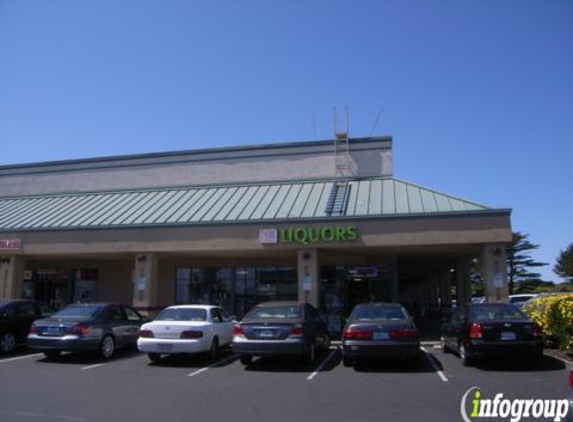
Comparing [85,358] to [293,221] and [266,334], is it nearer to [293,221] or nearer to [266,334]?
[266,334]

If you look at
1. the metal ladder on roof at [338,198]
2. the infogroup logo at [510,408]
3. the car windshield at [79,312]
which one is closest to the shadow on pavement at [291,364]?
the infogroup logo at [510,408]

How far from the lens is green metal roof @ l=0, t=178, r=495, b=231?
18.6 meters

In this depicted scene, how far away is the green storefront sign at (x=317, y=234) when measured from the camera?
17547mm

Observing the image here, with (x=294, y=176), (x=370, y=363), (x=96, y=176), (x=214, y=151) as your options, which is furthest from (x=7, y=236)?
(x=370, y=363)

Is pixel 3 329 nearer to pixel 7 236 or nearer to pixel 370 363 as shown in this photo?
pixel 7 236

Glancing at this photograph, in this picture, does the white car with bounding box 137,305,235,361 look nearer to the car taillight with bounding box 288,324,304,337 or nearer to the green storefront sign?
the car taillight with bounding box 288,324,304,337

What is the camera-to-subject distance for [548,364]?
454 inches

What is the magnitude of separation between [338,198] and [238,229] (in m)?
4.65

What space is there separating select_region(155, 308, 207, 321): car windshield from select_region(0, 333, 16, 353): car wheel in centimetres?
475

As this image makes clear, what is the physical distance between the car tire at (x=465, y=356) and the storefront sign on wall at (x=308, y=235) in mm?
6230

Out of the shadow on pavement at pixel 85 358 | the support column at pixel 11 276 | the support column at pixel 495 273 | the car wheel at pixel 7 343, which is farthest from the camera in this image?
the support column at pixel 11 276

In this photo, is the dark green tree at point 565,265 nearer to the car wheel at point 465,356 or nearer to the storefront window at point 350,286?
the storefront window at point 350,286

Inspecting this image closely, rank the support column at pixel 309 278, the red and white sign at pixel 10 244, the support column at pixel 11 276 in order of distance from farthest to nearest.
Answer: the support column at pixel 11 276 → the red and white sign at pixel 10 244 → the support column at pixel 309 278

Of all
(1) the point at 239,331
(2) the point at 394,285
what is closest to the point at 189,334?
(1) the point at 239,331
